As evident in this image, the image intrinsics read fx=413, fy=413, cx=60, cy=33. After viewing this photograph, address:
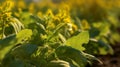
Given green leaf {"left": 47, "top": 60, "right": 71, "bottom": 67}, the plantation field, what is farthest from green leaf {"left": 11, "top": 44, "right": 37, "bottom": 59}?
green leaf {"left": 47, "top": 60, "right": 71, "bottom": 67}

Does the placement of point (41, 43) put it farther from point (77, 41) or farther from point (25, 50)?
point (25, 50)

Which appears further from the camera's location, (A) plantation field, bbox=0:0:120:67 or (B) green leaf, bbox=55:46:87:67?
(B) green leaf, bbox=55:46:87:67

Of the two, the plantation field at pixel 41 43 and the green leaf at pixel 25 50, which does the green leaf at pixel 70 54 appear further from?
the green leaf at pixel 25 50

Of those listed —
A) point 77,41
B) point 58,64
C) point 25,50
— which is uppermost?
point 77,41

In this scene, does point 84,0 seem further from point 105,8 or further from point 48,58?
point 48,58

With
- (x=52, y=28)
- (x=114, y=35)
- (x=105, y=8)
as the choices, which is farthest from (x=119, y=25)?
(x=52, y=28)

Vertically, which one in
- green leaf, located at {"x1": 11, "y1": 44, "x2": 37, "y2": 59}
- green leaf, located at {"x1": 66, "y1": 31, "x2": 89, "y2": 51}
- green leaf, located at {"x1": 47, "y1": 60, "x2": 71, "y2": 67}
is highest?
green leaf, located at {"x1": 66, "y1": 31, "x2": 89, "y2": 51}

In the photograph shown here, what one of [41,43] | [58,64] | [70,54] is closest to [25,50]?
[58,64]

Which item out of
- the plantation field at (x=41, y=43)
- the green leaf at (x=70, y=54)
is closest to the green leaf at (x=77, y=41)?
the plantation field at (x=41, y=43)

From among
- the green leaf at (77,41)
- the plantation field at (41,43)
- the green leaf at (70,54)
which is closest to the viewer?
the plantation field at (41,43)

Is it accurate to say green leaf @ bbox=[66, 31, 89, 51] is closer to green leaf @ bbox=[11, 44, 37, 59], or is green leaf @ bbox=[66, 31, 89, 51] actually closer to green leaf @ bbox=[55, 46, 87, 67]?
green leaf @ bbox=[55, 46, 87, 67]

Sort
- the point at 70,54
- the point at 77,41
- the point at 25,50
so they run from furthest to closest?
the point at 77,41 → the point at 70,54 → the point at 25,50

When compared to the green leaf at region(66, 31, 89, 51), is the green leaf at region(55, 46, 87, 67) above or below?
below

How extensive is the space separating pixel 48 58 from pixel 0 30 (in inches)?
21.6
